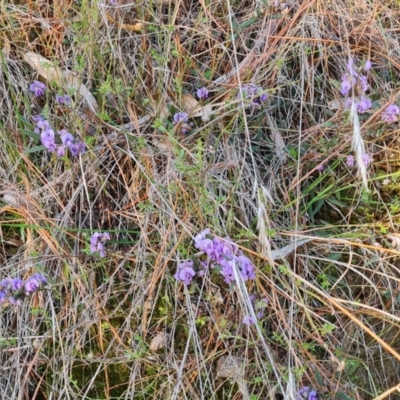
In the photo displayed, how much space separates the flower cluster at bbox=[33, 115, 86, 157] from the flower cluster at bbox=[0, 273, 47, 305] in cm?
34

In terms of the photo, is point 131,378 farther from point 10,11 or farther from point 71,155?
point 10,11

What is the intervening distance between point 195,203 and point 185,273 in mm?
188

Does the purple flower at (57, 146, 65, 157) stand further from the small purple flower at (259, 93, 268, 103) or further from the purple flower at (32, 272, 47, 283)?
the small purple flower at (259, 93, 268, 103)

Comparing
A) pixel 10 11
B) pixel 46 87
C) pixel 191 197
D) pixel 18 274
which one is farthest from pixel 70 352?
pixel 10 11

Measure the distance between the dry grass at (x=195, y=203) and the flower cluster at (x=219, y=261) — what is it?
Result: 0.04 metres

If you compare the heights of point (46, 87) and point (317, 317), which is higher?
point (46, 87)

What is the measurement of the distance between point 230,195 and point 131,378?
1.71 feet

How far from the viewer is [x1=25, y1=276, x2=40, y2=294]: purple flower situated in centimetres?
138

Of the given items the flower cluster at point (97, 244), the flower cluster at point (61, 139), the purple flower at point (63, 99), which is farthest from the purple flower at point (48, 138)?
the flower cluster at point (97, 244)

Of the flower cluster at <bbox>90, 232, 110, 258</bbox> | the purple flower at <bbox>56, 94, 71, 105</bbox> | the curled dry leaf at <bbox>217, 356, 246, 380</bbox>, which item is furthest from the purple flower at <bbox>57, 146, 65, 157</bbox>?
the curled dry leaf at <bbox>217, 356, 246, 380</bbox>

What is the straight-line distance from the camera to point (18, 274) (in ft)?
4.83

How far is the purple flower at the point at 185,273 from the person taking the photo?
137 cm

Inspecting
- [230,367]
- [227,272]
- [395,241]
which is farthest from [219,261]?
[395,241]

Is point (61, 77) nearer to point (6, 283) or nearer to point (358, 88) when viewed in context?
point (6, 283)
